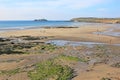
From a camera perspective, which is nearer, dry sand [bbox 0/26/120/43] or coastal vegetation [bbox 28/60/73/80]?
coastal vegetation [bbox 28/60/73/80]

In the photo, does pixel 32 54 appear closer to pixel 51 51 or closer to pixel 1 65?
pixel 51 51

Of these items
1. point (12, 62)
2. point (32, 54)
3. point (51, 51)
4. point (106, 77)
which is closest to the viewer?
point (106, 77)

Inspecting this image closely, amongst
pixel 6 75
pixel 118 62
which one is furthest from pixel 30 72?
pixel 118 62

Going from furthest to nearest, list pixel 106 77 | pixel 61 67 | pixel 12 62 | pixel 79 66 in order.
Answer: pixel 12 62, pixel 79 66, pixel 61 67, pixel 106 77

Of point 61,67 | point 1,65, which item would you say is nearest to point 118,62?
point 61,67

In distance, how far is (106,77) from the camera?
16.8 meters

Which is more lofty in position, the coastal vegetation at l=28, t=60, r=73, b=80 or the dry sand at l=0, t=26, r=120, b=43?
the coastal vegetation at l=28, t=60, r=73, b=80

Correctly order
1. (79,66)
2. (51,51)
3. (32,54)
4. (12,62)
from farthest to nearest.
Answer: (51,51) → (32,54) → (12,62) → (79,66)

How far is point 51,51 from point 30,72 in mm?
10263

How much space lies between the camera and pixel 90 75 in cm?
1734

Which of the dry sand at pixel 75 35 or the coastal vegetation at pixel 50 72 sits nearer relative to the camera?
the coastal vegetation at pixel 50 72

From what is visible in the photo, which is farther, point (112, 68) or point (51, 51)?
point (51, 51)

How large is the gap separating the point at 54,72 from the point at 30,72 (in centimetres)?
144

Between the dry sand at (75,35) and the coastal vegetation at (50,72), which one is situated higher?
the coastal vegetation at (50,72)
